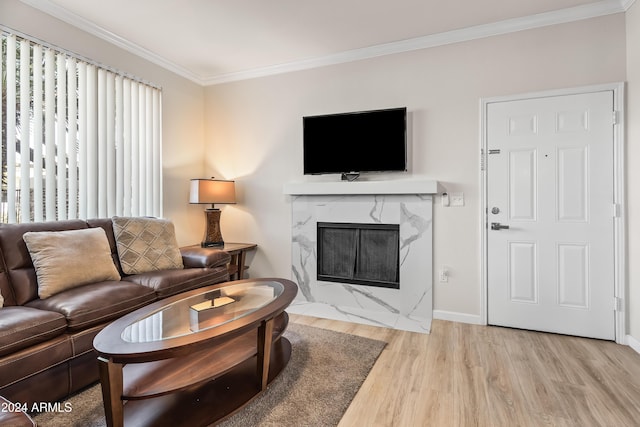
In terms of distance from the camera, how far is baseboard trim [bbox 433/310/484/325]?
9.46 ft

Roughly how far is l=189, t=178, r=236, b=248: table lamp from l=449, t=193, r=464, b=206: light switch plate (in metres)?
2.33

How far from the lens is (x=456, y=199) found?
296 cm

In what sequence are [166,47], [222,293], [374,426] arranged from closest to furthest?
[374,426]
[222,293]
[166,47]

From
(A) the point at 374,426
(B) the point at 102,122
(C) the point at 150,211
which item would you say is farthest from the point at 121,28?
(A) the point at 374,426

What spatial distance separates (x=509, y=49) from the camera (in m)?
2.78

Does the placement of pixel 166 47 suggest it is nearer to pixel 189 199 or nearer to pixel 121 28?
pixel 121 28

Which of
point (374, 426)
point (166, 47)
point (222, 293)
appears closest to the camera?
point (374, 426)

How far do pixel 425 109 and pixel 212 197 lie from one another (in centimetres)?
238

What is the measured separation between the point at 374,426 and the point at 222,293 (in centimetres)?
119

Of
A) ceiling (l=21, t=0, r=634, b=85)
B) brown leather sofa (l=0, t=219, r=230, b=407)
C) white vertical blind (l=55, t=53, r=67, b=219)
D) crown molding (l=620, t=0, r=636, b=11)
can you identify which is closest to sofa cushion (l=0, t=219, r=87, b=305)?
brown leather sofa (l=0, t=219, r=230, b=407)

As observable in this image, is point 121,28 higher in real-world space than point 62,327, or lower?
higher

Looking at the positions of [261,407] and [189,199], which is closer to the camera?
[261,407]

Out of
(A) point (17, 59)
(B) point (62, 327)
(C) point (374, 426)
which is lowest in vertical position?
Result: (C) point (374, 426)

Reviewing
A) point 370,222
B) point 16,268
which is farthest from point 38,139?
point 370,222
